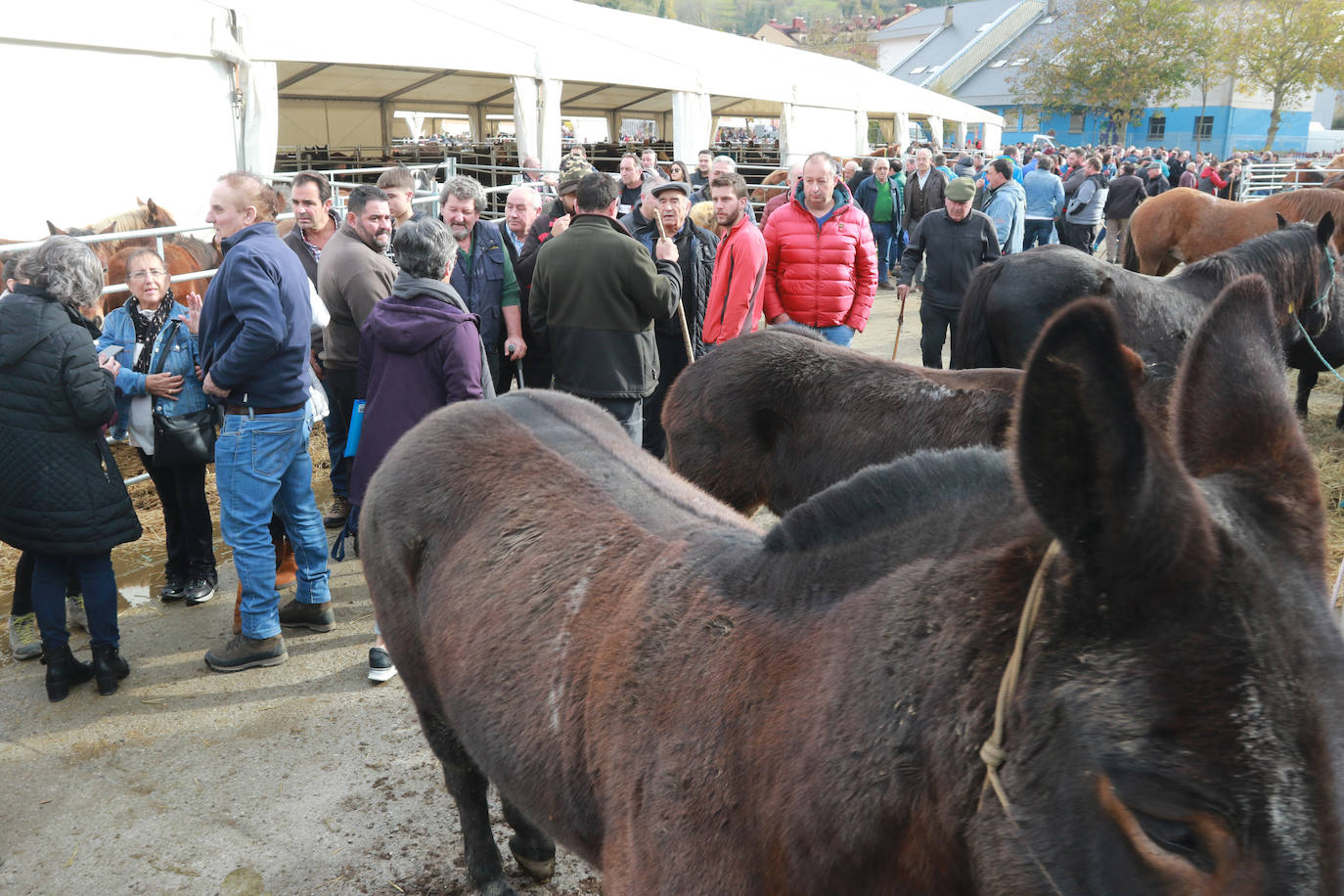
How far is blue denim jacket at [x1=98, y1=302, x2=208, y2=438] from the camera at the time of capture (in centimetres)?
450

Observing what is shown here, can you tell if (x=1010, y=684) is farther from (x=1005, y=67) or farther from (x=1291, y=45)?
(x=1005, y=67)

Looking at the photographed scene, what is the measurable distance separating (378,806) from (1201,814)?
309 cm

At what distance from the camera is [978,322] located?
632 centimetres

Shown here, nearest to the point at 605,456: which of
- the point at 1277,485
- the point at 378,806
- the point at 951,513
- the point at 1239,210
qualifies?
the point at 951,513

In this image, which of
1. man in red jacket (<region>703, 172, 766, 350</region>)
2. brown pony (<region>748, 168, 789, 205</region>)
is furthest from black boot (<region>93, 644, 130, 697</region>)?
brown pony (<region>748, 168, 789, 205</region>)

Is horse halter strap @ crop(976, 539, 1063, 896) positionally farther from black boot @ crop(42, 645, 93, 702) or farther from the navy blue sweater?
black boot @ crop(42, 645, 93, 702)

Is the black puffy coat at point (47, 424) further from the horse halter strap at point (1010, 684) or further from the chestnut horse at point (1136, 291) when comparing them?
the chestnut horse at point (1136, 291)

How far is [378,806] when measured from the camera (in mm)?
3373

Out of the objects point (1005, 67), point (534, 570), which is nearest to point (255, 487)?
point (534, 570)

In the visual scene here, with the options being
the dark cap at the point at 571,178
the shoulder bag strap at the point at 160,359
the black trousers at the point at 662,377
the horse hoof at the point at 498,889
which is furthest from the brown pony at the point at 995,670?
the dark cap at the point at 571,178

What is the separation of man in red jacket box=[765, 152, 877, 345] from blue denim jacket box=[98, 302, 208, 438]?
3.62 meters

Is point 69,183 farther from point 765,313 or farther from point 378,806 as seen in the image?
point 378,806

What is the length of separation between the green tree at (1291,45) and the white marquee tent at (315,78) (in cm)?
3712

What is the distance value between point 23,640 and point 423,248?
108 inches
